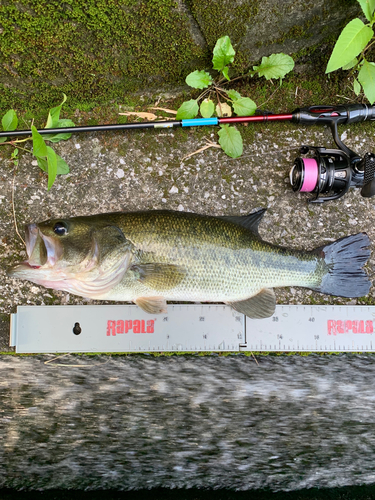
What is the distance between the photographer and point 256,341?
3.17 metres

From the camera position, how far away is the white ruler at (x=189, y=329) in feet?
10.2

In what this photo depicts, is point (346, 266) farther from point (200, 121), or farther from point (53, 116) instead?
point (53, 116)

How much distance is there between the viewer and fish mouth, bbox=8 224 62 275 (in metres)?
2.46

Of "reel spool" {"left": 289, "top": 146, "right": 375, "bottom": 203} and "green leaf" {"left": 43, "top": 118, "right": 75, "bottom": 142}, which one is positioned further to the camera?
"green leaf" {"left": 43, "top": 118, "right": 75, "bottom": 142}

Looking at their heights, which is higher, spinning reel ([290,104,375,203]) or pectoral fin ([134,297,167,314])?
spinning reel ([290,104,375,203])

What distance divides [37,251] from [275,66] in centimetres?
259

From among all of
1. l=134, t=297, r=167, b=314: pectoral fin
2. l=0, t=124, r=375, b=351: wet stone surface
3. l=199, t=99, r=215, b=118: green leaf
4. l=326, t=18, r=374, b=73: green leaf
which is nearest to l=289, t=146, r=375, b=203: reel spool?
l=0, t=124, r=375, b=351: wet stone surface

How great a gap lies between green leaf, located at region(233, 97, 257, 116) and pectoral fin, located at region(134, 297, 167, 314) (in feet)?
6.14

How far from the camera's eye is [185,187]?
129 inches

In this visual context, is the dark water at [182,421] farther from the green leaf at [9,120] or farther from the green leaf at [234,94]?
the green leaf at [234,94]

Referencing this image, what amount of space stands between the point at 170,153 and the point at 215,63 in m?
0.88

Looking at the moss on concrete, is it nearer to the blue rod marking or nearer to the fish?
the blue rod marking

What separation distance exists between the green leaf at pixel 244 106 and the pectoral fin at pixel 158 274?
1.62m

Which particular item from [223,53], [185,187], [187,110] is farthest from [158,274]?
[223,53]
